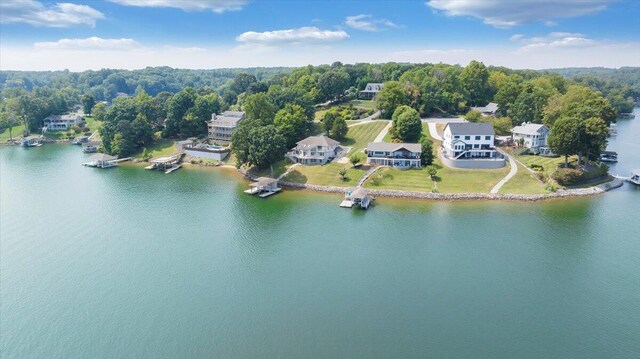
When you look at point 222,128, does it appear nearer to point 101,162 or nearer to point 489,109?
point 101,162

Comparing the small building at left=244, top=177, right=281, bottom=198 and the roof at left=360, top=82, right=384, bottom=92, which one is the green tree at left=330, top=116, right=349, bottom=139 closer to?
the small building at left=244, top=177, right=281, bottom=198

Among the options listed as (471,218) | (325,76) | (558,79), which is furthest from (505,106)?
(471,218)

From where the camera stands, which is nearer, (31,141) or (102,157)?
(102,157)

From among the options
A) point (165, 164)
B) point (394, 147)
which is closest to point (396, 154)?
point (394, 147)

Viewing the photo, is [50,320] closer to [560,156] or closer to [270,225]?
[270,225]

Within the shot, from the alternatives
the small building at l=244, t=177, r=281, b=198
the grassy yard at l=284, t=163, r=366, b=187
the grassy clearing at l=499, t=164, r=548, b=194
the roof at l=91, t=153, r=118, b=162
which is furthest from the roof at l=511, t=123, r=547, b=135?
the roof at l=91, t=153, r=118, b=162

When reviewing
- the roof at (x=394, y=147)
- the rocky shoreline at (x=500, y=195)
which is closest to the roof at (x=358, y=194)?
the rocky shoreline at (x=500, y=195)
